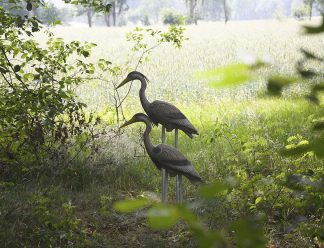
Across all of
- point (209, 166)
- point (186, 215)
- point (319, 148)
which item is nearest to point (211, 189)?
point (186, 215)

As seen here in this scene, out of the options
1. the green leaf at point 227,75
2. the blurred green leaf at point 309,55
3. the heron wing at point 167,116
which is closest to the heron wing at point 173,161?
the heron wing at point 167,116

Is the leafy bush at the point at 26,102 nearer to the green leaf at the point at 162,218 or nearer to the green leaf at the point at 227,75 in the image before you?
the green leaf at the point at 227,75

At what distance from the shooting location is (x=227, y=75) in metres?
0.90

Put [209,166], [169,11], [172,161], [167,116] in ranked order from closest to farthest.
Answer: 1. [172,161]
2. [167,116]
3. [209,166]
4. [169,11]

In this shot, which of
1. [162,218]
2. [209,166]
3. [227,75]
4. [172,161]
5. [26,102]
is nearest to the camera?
[162,218]

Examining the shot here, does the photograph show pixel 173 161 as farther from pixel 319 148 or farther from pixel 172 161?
pixel 319 148

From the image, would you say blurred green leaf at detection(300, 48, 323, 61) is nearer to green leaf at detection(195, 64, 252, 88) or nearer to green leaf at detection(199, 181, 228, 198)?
green leaf at detection(195, 64, 252, 88)

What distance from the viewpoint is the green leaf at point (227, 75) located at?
874 mm

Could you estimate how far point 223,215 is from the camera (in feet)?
18.7

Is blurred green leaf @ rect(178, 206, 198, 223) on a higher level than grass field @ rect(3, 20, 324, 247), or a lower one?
higher

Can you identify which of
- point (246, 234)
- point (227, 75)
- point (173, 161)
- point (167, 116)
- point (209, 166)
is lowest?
point (209, 166)

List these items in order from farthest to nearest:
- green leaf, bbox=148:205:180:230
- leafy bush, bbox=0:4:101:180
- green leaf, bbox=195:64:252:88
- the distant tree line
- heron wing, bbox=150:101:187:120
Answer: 1. the distant tree line
2. leafy bush, bbox=0:4:101:180
3. heron wing, bbox=150:101:187:120
4. green leaf, bbox=195:64:252:88
5. green leaf, bbox=148:205:180:230

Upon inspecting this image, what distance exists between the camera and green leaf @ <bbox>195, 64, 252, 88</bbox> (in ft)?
2.87

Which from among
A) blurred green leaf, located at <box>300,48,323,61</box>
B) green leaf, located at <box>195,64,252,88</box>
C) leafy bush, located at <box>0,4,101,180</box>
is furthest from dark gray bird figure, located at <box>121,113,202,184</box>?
green leaf, located at <box>195,64,252,88</box>
